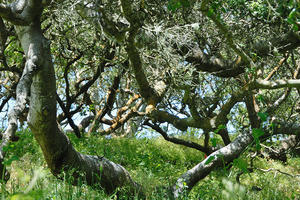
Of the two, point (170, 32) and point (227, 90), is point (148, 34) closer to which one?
point (170, 32)

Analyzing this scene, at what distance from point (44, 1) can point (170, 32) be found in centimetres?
229

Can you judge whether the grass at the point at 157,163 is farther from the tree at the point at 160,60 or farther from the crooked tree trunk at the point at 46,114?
the tree at the point at 160,60

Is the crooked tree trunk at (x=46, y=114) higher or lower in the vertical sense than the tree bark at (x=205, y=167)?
higher

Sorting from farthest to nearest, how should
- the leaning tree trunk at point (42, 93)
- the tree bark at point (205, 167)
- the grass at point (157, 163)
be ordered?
the grass at point (157, 163) → the tree bark at point (205, 167) → the leaning tree trunk at point (42, 93)

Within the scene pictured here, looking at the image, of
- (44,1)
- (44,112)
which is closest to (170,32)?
(44,1)

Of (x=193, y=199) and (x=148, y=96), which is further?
(x=148, y=96)

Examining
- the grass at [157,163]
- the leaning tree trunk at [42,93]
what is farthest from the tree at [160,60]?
the grass at [157,163]

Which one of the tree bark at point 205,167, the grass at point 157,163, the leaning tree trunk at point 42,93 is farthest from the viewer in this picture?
the grass at point 157,163

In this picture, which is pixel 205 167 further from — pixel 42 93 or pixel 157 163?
pixel 157 163

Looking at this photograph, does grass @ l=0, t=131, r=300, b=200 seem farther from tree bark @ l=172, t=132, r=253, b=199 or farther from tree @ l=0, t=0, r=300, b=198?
tree @ l=0, t=0, r=300, b=198

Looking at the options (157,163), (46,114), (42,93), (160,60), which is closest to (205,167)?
(160,60)

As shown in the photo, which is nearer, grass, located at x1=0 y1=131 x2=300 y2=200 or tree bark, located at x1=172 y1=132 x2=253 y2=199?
tree bark, located at x1=172 y1=132 x2=253 y2=199

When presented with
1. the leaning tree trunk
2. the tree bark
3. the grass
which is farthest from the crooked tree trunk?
the tree bark

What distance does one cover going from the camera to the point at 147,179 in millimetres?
4559
